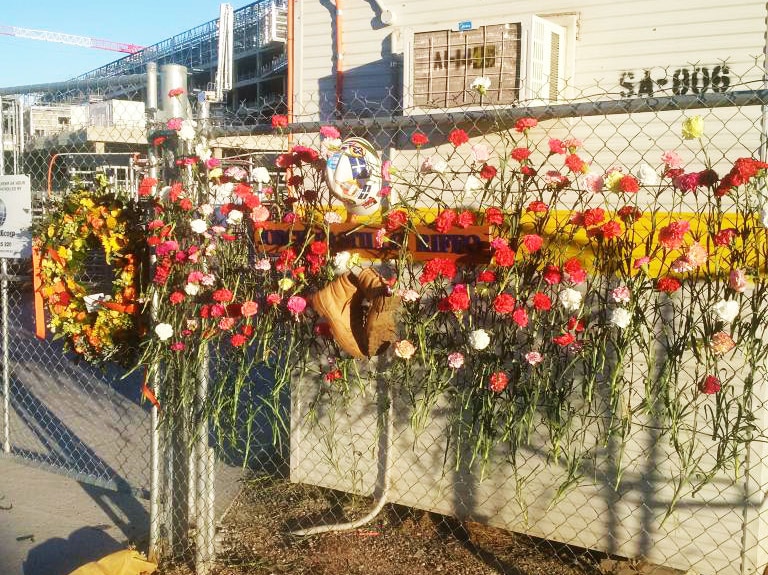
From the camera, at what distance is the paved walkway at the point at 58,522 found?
368cm

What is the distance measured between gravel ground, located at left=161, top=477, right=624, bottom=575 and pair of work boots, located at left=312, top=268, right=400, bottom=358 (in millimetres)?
1191

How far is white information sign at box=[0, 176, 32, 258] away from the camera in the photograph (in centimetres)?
445

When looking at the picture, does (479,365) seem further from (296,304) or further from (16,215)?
(16,215)

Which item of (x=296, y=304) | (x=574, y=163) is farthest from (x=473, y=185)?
(x=296, y=304)

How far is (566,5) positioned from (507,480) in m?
4.89

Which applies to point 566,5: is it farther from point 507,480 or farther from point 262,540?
point 262,540

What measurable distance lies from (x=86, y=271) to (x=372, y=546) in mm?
1957

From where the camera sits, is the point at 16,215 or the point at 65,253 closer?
the point at 65,253

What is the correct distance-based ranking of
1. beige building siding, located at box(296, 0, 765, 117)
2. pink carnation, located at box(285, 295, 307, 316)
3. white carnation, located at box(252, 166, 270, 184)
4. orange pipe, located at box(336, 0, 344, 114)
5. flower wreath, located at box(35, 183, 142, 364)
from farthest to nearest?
orange pipe, located at box(336, 0, 344, 114)
beige building siding, located at box(296, 0, 765, 117)
flower wreath, located at box(35, 183, 142, 364)
white carnation, located at box(252, 166, 270, 184)
pink carnation, located at box(285, 295, 307, 316)

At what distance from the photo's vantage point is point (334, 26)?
8.22 metres

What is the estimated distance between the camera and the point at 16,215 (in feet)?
14.8

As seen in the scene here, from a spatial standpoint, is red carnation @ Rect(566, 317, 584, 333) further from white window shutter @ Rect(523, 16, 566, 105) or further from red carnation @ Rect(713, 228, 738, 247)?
white window shutter @ Rect(523, 16, 566, 105)

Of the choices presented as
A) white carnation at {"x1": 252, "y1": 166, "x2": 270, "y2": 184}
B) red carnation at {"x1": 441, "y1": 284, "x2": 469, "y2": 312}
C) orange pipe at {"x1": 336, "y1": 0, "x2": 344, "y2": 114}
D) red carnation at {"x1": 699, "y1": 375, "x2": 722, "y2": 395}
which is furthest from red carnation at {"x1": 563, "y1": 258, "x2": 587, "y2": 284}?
orange pipe at {"x1": 336, "y1": 0, "x2": 344, "y2": 114}

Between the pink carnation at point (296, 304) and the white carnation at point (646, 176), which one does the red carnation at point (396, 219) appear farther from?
the white carnation at point (646, 176)
